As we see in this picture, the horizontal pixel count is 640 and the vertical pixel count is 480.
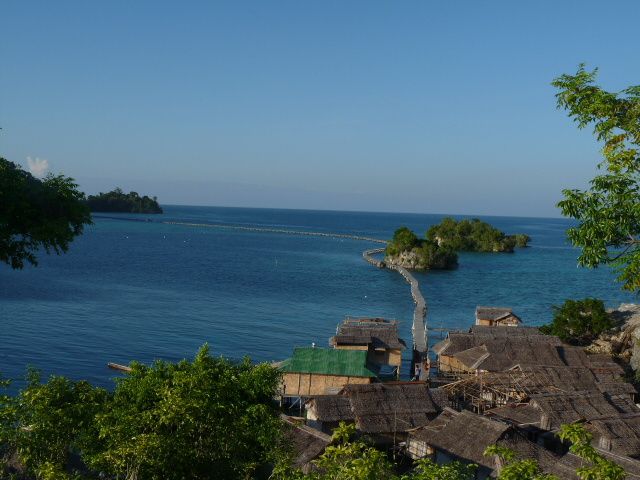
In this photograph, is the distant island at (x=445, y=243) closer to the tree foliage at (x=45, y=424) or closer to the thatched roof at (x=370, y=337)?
the thatched roof at (x=370, y=337)

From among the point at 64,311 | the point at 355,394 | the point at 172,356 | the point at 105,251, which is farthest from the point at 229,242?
the point at 355,394

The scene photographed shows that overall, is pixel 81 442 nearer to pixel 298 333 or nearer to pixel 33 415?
pixel 33 415

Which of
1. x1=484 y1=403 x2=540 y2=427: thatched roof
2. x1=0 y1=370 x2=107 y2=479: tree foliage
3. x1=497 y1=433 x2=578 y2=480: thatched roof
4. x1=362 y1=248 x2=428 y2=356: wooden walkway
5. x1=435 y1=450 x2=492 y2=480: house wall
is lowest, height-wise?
x1=362 y1=248 x2=428 y2=356: wooden walkway

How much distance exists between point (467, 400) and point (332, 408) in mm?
7411

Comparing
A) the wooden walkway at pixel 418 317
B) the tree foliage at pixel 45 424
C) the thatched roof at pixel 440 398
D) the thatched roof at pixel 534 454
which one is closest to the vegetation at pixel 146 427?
the tree foliage at pixel 45 424

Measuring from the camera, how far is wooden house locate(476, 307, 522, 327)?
143 ft

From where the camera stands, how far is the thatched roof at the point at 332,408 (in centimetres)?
2292

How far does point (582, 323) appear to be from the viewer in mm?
39000

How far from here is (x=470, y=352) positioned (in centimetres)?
3334

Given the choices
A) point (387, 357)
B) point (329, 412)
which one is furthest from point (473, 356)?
point (329, 412)

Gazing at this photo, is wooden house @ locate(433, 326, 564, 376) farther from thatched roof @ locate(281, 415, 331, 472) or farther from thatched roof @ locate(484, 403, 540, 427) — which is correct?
thatched roof @ locate(281, 415, 331, 472)

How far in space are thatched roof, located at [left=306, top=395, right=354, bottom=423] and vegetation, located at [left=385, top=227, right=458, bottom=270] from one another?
6658 cm

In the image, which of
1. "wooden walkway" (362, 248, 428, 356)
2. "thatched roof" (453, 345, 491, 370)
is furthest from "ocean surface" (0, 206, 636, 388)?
"thatched roof" (453, 345, 491, 370)

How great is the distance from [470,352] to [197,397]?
2615cm
